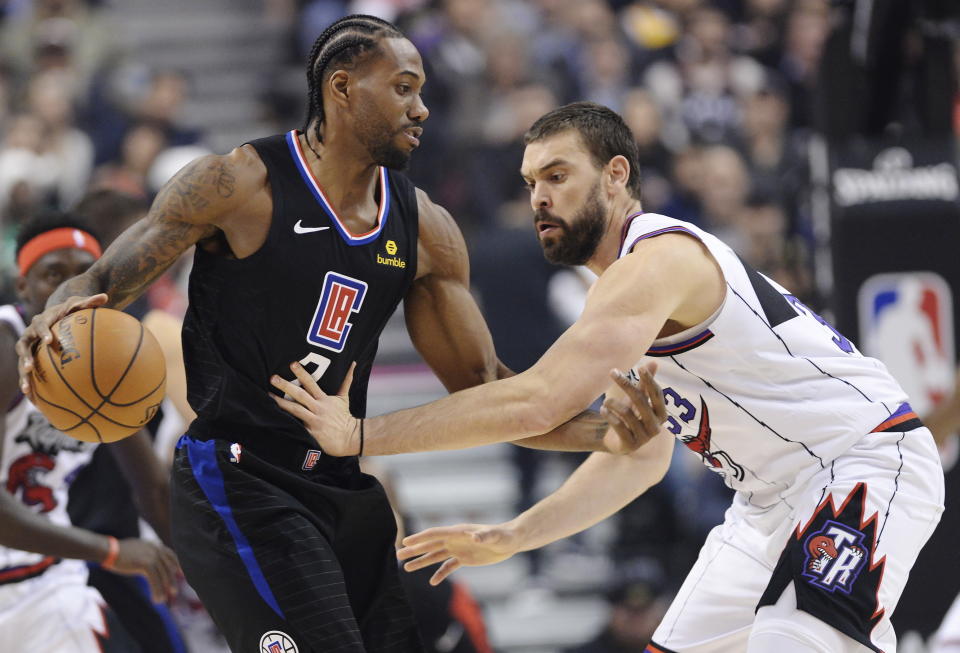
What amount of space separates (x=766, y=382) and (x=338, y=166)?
1.58m

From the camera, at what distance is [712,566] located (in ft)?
15.5

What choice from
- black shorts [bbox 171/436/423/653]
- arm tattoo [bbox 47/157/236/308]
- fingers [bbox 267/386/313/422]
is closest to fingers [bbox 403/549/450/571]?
black shorts [bbox 171/436/423/653]

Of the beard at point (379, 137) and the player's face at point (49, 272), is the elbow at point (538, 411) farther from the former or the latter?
the player's face at point (49, 272)

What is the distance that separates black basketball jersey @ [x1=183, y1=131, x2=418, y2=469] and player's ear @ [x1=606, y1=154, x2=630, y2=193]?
2.70 ft

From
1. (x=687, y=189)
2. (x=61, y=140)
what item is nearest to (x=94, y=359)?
(x=687, y=189)

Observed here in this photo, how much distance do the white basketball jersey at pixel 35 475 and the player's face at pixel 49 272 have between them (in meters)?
0.40

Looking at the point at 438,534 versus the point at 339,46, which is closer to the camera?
the point at 339,46

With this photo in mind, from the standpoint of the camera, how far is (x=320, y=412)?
4.25 m

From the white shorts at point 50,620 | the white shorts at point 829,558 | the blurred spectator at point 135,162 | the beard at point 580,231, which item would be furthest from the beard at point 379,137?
the blurred spectator at point 135,162

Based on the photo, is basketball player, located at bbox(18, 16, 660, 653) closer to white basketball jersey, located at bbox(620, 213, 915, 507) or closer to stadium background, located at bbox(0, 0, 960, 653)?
white basketball jersey, located at bbox(620, 213, 915, 507)

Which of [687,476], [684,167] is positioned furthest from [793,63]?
[687,476]

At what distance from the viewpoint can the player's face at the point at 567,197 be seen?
181 inches

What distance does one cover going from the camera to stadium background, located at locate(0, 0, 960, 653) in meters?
7.36

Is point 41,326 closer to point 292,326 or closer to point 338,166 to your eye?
point 292,326
